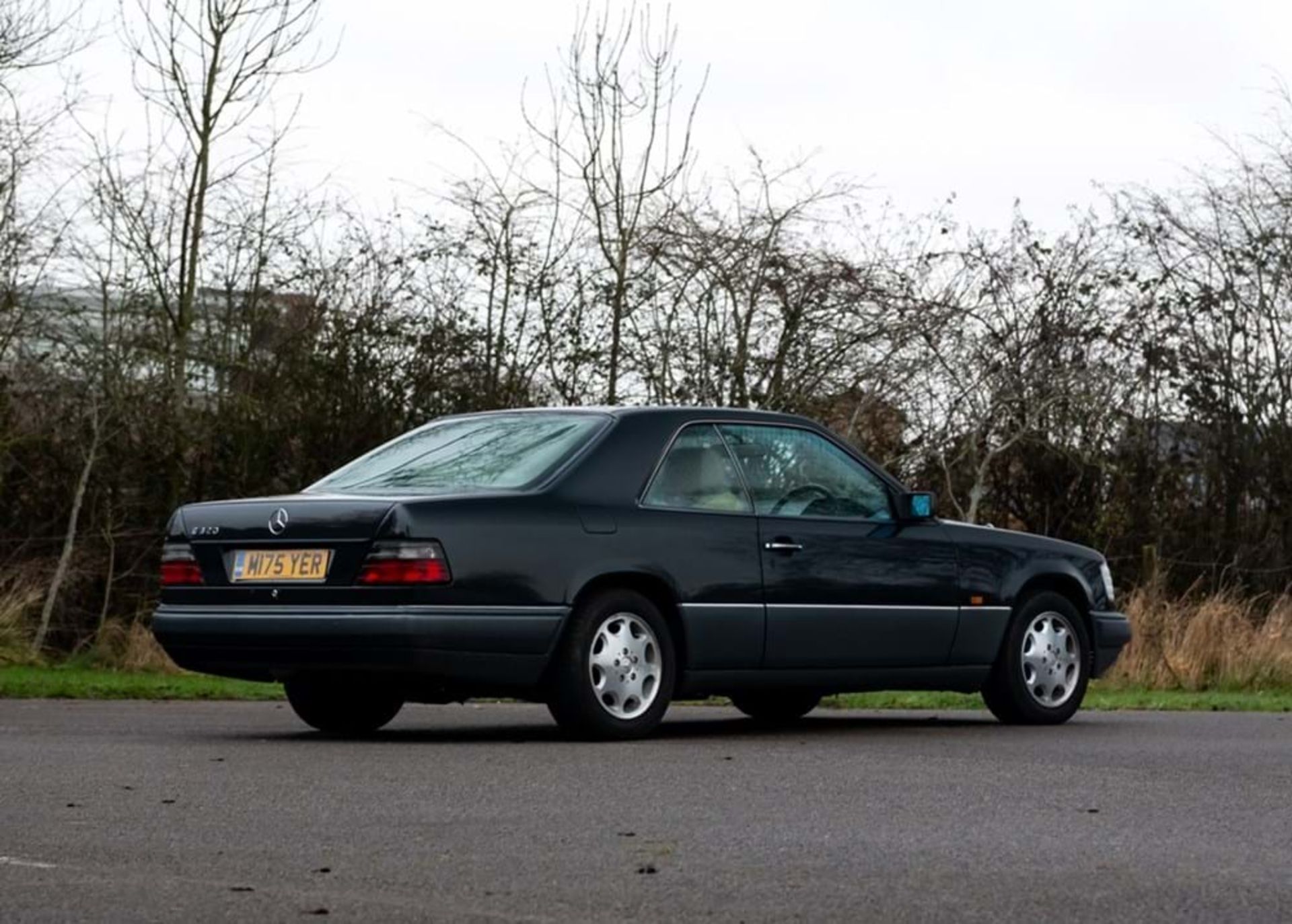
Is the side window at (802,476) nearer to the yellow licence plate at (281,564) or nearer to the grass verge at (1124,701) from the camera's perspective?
the yellow licence plate at (281,564)

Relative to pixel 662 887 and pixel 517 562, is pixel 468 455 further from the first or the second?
pixel 662 887

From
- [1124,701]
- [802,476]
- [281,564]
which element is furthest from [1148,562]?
[281,564]

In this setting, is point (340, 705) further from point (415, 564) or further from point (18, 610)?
point (18, 610)

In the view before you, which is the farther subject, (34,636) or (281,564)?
(34,636)

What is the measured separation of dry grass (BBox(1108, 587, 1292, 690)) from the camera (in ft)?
62.7

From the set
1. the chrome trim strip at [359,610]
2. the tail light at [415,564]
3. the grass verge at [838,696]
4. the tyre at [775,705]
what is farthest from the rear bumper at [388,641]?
the grass verge at [838,696]

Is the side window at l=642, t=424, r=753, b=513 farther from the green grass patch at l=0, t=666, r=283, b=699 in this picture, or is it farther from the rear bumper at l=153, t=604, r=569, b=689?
the green grass patch at l=0, t=666, r=283, b=699

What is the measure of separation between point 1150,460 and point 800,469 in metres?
14.1

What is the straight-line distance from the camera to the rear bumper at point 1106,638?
44.8 ft

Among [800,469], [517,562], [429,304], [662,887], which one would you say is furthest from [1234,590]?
[662,887]

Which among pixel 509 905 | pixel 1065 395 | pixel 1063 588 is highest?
pixel 1065 395

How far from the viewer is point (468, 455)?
1194 cm

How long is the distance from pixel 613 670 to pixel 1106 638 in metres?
3.48

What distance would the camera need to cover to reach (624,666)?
11.4 metres
